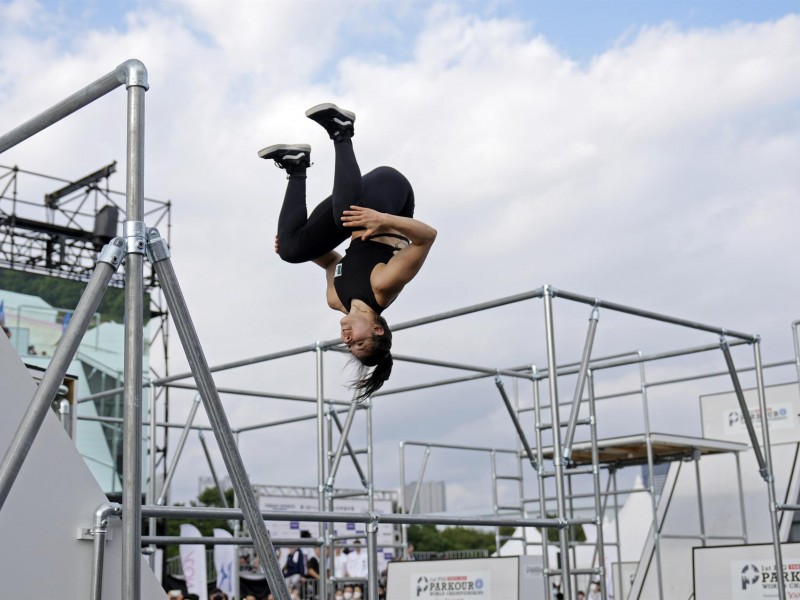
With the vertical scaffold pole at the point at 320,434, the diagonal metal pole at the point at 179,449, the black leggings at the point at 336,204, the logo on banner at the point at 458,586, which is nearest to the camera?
the black leggings at the point at 336,204

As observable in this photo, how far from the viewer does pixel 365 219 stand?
369 cm

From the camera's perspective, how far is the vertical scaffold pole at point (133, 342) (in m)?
2.32

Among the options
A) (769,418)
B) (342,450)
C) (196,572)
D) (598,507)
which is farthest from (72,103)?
(196,572)

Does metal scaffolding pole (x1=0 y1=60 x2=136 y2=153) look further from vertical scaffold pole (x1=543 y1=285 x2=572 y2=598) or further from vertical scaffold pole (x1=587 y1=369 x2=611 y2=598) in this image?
vertical scaffold pole (x1=587 y1=369 x2=611 y2=598)

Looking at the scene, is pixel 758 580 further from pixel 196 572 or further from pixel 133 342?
pixel 196 572

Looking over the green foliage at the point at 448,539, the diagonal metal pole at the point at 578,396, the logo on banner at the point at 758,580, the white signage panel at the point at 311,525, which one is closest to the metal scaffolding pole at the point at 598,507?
the diagonal metal pole at the point at 578,396

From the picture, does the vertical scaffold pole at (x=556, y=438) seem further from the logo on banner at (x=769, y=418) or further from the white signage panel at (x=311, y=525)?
the white signage panel at (x=311, y=525)

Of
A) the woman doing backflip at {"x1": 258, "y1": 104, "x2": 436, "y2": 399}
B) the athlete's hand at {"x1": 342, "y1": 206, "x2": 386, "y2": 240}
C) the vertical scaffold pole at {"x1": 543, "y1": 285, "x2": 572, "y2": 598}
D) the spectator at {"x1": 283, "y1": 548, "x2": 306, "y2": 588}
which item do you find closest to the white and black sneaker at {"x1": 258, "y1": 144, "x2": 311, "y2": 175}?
the woman doing backflip at {"x1": 258, "y1": 104, "x2": 436, "y2": 399}

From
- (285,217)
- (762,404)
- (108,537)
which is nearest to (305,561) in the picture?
(762,404)

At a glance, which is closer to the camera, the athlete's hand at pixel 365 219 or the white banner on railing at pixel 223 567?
the athlete's hand at pixel 365 219

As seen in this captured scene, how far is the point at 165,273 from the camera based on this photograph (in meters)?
2.53

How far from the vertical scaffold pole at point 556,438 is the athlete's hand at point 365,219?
1888mm

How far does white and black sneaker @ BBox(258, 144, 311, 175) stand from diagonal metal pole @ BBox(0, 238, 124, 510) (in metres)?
1.72

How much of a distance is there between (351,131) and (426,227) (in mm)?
466
